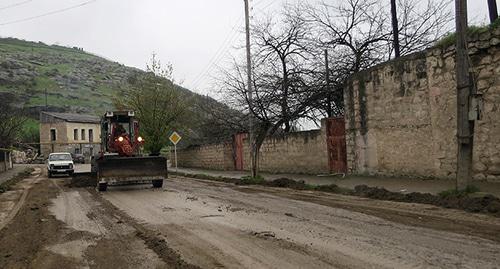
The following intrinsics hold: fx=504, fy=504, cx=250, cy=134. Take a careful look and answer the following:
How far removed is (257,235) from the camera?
28.1 feet

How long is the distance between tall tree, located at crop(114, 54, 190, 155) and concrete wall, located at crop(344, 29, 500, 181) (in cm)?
2703

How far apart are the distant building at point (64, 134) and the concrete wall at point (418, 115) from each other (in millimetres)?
72276

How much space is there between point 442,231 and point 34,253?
6.58m

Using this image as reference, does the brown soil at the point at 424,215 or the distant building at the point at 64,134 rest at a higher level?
the distant building at the point at 64,134

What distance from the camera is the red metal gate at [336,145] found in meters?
22.1

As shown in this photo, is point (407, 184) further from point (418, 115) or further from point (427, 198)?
point (427, 198)

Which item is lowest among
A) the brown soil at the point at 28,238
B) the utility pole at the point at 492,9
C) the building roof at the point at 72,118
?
the brown soil at the point at 28,238

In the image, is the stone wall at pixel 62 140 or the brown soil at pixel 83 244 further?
the stone wall at pixel 62 140

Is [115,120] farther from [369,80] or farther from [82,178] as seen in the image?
[369,80]

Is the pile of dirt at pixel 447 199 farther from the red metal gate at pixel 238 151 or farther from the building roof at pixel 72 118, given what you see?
Answer: the building roof at pixel 72 118

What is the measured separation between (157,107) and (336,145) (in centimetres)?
2649

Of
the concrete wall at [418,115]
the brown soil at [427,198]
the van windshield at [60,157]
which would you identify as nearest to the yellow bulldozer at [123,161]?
the brown soil at [427,198]

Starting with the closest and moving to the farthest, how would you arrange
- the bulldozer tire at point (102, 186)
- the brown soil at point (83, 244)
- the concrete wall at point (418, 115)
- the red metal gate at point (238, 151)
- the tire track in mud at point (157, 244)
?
the tire track in mud at point (157, 244)
the brown soil at point (83, 244)
the concrete wall at point (418, 115)
the bulldozer tire at point (102, 186)
the red metal gate at point (238, 151)

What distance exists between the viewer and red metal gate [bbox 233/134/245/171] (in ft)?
112
